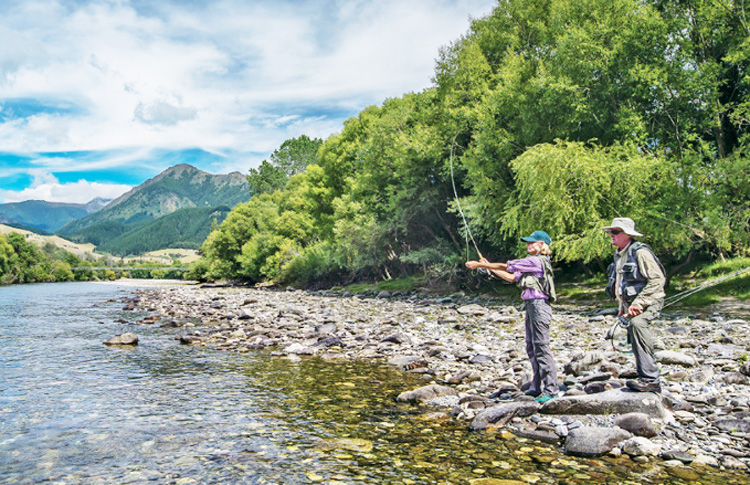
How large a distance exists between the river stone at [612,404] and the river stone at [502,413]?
0.70 feet

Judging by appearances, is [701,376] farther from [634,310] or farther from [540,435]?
[540,435]

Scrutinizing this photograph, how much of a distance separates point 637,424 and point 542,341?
174 cm

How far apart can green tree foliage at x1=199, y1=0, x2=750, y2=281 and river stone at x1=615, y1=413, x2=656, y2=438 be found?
10.6 meters

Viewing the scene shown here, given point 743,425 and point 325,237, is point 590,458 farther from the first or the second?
point 325,237

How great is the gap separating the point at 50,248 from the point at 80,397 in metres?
144

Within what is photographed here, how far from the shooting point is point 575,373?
9.50m

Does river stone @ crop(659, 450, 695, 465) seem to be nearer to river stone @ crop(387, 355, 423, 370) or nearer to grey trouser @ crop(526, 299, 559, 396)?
grey trouser @ crop(526, 299, 559, 396)

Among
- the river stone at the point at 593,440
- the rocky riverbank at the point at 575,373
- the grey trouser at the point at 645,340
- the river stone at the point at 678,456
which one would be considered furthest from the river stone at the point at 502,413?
the river stone at the point at 678,456

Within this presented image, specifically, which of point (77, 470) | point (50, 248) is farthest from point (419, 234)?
point (50, 248)

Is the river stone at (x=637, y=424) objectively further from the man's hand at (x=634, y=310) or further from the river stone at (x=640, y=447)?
the man's hand at (x=634, y=310)

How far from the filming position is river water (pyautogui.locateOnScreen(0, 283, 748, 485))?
18.9 feet

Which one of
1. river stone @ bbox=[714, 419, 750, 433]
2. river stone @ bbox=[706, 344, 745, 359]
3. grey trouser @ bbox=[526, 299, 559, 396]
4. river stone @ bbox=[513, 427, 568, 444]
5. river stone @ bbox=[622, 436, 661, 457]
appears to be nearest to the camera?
river stone @ bbox=[622, 436, 661, 457]

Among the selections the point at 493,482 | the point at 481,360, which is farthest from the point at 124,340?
the point at 493,482

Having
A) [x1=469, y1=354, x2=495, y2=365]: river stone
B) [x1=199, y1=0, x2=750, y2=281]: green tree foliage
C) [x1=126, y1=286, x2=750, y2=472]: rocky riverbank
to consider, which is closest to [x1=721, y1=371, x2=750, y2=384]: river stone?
[x1=126, y1=286, x2=750, y2=472]: rocky riverbank
